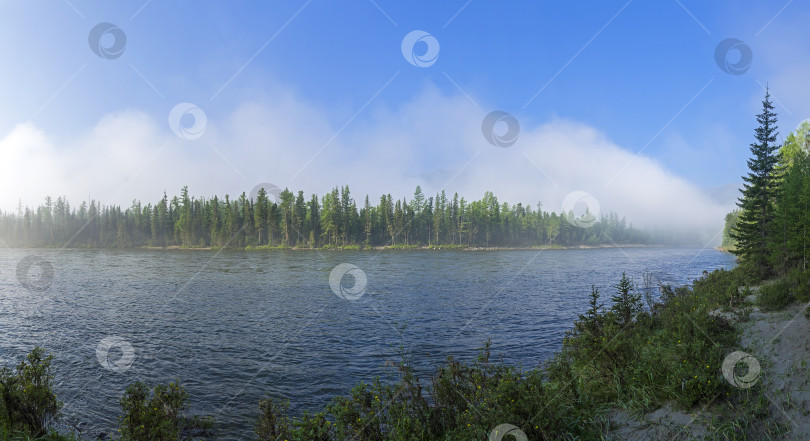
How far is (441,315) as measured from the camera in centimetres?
2416

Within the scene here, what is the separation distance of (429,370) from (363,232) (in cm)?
11685

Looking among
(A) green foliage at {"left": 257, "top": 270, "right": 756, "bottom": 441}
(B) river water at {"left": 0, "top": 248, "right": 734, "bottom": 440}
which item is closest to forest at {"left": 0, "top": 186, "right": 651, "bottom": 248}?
(B) river water at {"left": 0, "top": 248, "right": 734, "bottom": 440}

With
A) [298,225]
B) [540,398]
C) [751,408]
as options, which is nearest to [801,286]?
[751,408]

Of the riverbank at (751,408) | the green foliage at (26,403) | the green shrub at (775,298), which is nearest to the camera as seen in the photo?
the riverbank at (751,408)

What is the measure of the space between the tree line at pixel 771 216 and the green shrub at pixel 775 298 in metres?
8.30

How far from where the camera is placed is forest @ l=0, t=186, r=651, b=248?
122625 mm

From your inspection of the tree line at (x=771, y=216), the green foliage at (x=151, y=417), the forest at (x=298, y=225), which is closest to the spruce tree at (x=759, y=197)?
the tree line at (x=771, y=216)

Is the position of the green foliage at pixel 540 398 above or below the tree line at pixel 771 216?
below

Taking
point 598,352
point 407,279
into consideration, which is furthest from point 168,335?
point 407,279

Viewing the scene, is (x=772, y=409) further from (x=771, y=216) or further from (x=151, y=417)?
(x=771, y=216)

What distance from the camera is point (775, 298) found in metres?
14.2

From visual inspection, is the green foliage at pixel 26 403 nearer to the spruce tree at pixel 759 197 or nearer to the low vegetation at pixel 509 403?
the low vegetation at pixel 509 403

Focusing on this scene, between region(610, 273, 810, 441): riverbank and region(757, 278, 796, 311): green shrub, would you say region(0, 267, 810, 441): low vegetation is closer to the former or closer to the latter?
region(610, 273, 810, 441): riverbank

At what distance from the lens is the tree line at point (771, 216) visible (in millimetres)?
23297
